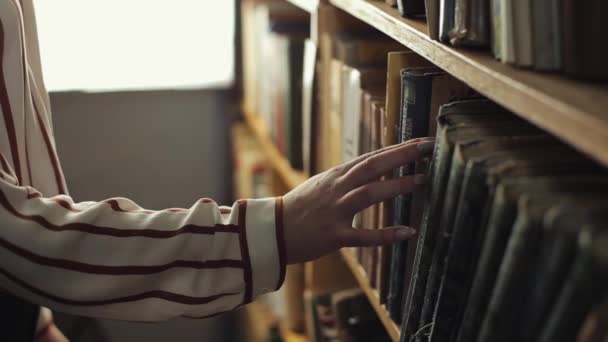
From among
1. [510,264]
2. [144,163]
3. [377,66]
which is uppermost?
[377,66]

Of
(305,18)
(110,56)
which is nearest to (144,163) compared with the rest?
(110,56)

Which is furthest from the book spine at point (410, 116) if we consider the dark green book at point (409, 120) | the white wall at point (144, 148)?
the white wall at point (144, 148)

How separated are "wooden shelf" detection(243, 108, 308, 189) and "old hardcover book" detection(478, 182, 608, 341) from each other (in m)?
0.79

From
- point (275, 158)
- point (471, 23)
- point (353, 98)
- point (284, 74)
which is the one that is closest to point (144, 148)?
point (275, 158)

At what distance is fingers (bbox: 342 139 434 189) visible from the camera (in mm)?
667

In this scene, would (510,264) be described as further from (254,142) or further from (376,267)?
(254,142)

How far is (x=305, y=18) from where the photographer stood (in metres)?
1.54

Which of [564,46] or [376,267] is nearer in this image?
[564,46]

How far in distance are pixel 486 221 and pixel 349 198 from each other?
6.4 inches

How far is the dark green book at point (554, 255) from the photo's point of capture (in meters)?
0.43

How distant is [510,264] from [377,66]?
1.80 ft

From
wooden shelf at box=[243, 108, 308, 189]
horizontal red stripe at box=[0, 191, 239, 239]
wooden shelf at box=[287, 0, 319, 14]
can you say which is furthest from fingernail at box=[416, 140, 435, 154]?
wooden shelf at box=[243, 108, 308, 189]

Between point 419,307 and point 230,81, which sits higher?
point 230,81

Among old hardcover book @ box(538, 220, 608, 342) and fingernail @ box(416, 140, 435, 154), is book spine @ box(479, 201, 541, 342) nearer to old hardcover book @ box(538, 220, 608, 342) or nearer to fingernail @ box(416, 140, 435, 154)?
old hardcover book @ box(538, 220, 608, 342)
